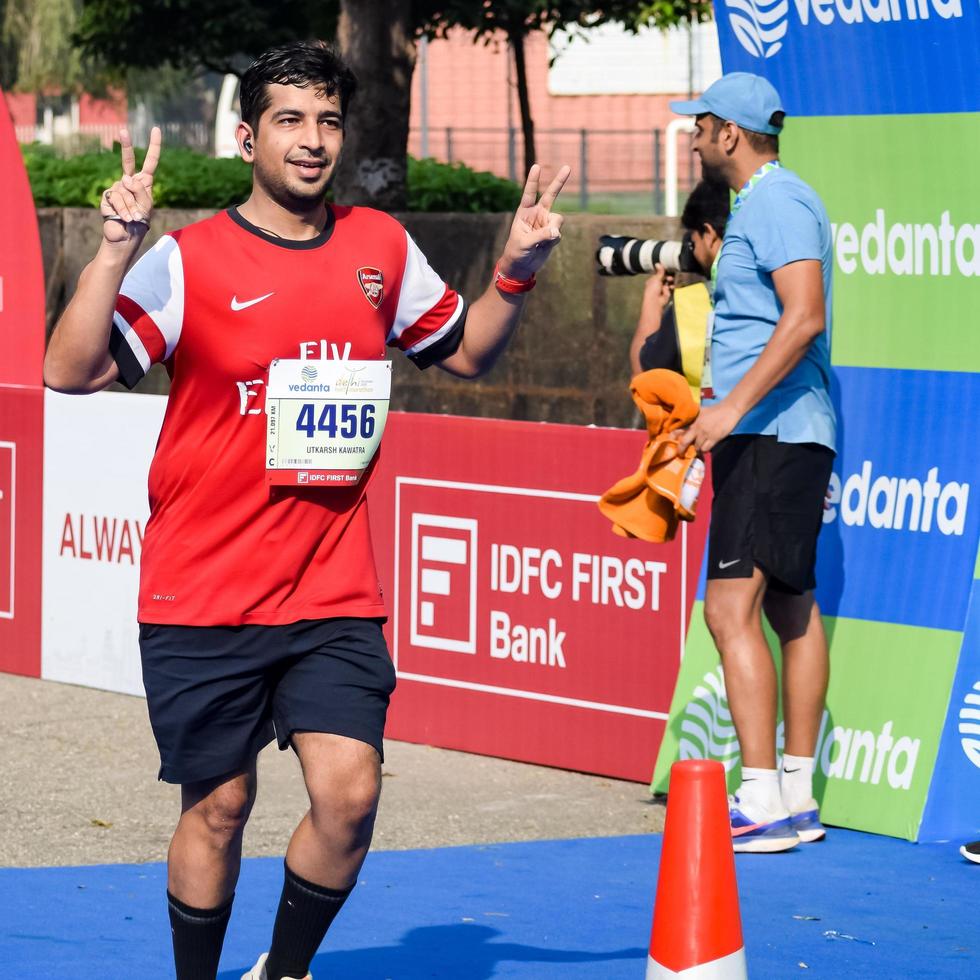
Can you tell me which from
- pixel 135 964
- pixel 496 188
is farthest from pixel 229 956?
pixel 496 188

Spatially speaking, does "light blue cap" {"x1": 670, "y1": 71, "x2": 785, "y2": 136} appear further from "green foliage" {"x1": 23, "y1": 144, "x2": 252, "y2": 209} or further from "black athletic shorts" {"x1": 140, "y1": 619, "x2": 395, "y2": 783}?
"green foliage" {"x1": 23, "y1": 144, "x2": 252, "y2": 209}

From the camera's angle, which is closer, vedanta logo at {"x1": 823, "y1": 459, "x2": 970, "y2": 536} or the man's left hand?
the man's left hand

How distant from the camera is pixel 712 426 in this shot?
5.81m

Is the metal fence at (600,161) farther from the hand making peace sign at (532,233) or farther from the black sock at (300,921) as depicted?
the black sock at (300,921)

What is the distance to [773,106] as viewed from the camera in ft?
20.1

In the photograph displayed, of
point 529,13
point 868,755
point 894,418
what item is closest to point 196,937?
point 868,755

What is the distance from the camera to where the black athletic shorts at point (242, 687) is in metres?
4.09

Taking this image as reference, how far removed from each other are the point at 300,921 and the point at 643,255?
3198 mm

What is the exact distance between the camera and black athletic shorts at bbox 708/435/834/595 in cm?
603

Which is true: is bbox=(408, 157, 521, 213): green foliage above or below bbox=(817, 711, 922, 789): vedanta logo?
above

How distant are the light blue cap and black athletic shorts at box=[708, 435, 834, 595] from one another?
0.92 meters

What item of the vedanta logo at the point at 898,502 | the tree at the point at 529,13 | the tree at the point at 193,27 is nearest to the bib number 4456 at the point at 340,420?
the vedanta logo at the point at 898,502

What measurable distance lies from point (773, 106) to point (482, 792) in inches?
94.8

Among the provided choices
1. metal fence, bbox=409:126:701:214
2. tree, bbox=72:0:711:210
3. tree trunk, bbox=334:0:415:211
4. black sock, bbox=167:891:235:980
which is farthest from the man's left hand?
metal fence, bbox=409:126:701:214
